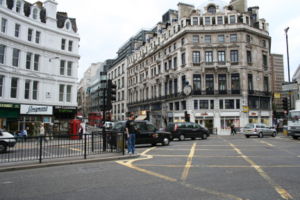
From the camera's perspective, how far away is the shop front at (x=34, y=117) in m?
23.8

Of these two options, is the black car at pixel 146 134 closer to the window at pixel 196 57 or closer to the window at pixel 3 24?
the window at pixel 3 24

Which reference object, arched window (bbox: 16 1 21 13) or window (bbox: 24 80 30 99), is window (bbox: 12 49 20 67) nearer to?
window (bbox: 24 80 30 99)

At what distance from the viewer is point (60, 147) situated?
9.98m

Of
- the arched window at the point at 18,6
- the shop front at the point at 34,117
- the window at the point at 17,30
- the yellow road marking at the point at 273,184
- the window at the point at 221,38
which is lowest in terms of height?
the yellow road marking at the point at 273,184

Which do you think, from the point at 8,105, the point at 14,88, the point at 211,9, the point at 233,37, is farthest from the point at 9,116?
the point at 211,9

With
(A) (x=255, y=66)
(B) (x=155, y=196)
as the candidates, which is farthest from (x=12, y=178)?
(A) (x=255, y=66)

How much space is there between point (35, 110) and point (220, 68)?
2973cm

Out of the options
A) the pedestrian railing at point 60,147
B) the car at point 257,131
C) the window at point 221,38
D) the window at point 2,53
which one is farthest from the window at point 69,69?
the window at point 221,38

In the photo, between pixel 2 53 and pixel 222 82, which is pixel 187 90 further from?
pixel 2 53

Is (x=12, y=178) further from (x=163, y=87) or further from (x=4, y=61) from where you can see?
(x=163, y=87)

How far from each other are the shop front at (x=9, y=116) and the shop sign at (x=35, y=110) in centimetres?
56

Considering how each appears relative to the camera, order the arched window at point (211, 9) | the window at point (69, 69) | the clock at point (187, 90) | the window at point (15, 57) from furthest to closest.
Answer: the arched window at point (211, 9)
the clock at point (187, 90)
the window at point (69, 69)
the window at point (15, 57)

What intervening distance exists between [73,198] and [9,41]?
23.1 metres

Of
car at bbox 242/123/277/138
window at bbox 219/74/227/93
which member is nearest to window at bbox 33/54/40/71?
car at bbox 242/123/277/138
